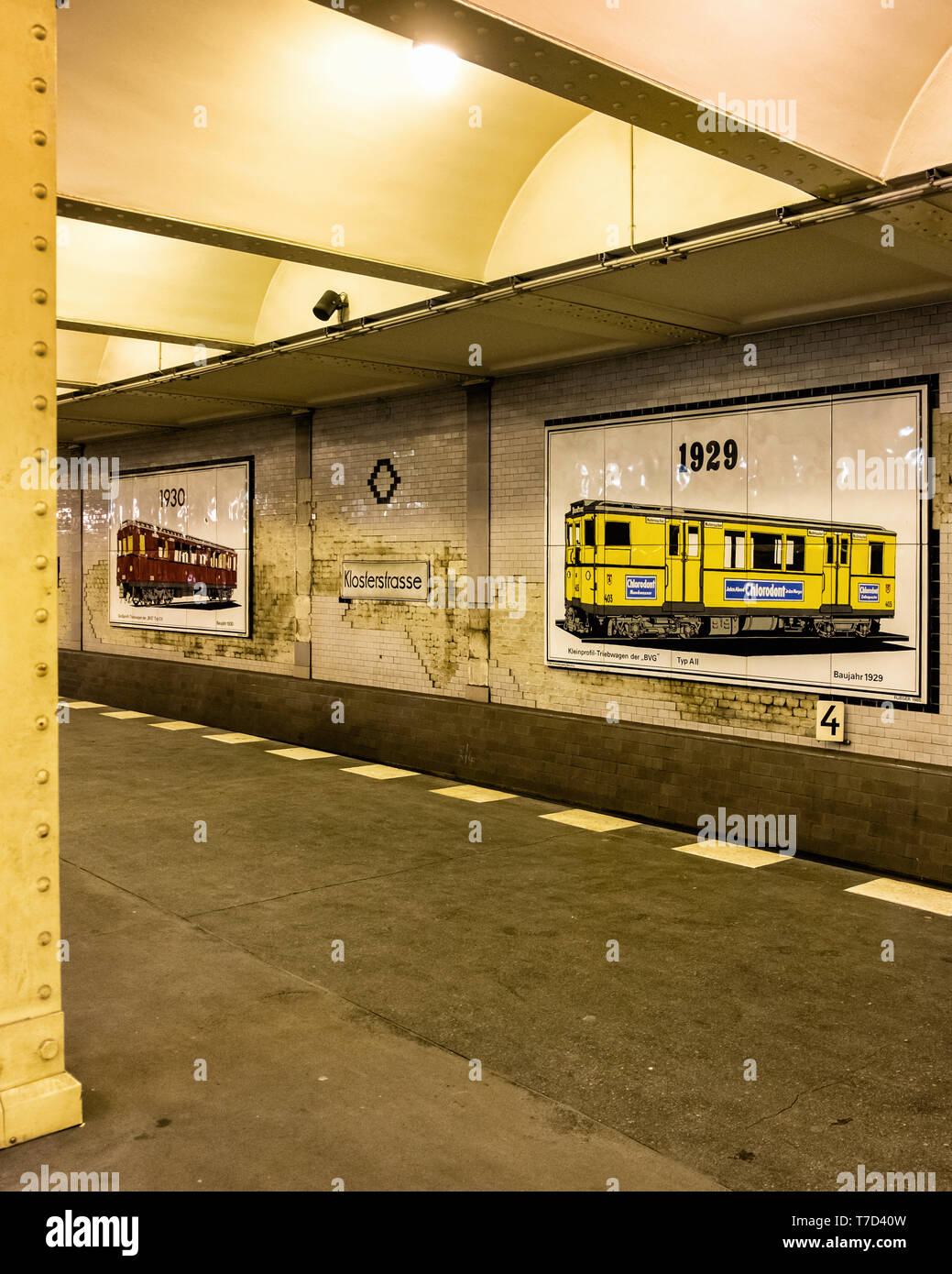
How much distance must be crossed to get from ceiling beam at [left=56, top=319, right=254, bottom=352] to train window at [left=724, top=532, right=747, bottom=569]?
458 cm

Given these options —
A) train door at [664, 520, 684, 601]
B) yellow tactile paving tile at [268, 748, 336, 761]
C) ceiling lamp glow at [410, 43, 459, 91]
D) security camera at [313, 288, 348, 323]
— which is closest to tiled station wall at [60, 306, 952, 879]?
yellow tactile paving tile at [268, 748, 336, 761]

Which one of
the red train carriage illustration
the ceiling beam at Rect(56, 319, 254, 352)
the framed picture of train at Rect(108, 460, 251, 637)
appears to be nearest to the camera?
the ceiling beam at Rect(56, 319, 254, 352)

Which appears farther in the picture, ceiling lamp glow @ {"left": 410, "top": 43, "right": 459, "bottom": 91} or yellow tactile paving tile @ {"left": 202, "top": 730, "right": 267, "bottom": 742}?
yellow tactile paving tile @ {"left": 202, "top": 730, "right": 267, "bottom": 742}

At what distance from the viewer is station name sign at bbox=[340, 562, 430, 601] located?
37.5 ft

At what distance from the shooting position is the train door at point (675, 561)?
8758mm

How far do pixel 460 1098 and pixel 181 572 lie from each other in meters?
12.2

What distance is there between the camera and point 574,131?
677 centimetres

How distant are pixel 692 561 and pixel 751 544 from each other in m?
0.53

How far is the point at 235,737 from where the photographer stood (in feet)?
43.6

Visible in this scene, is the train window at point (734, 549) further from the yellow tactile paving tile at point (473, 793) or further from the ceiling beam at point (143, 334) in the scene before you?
the ceiling beam at point (143, 334)

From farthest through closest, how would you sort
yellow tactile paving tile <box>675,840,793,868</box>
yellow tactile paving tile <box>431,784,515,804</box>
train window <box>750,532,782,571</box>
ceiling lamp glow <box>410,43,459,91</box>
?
yellow tactile paving tile <box>431,784,515,804</box>, train window <box>750,532,782,571</box>, yellow tactile paving tile <box>675,840,793,868</box>, ceiling lamp glow <box>410,43,459,91</box>

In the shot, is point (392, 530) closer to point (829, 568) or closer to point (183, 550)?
point (183, 550)

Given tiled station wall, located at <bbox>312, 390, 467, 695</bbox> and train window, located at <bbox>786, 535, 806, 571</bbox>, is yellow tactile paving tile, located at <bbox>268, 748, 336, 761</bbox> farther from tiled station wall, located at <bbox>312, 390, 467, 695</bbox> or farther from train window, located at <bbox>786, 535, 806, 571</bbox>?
train window, located at <bbox>786, 535, 806, 571</bbox>

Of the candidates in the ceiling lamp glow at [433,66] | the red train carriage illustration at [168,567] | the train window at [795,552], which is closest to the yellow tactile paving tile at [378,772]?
the red train carriage illustration at [168,567]
